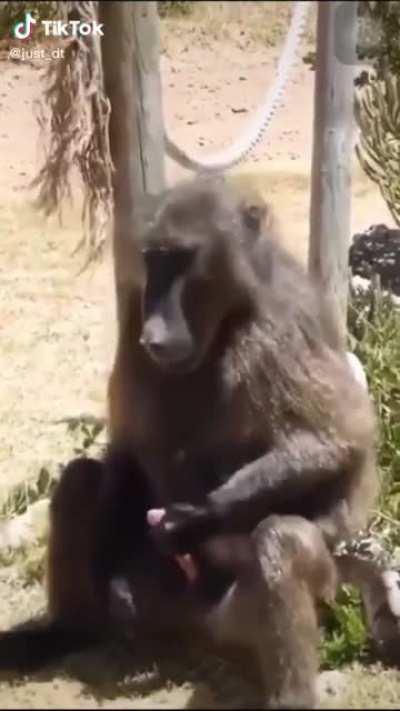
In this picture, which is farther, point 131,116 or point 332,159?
point 332,159

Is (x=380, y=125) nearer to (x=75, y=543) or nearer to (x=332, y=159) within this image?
(x=332, y=159)

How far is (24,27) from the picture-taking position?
5.59 metres

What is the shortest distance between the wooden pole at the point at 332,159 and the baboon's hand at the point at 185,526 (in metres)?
0.87

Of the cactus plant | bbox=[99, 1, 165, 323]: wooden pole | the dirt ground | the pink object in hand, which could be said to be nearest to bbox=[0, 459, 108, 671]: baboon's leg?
the dirt ground

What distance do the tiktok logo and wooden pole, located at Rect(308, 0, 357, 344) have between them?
40.6 inches

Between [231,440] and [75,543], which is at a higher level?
[231,440]

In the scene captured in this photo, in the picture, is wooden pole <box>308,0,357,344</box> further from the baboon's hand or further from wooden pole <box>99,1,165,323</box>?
the baboon's hand

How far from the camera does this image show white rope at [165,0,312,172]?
5.41 m

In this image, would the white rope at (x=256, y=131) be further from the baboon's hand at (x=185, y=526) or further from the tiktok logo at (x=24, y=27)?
the baboon's hand at (x=185, y=526)

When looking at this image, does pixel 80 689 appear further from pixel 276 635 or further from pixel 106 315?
pixel 106 315

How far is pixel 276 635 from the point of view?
445 cm

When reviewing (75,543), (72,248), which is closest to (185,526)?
(75,543)

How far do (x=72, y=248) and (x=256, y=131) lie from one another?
1041mm

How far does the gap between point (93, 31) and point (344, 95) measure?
98 cm
